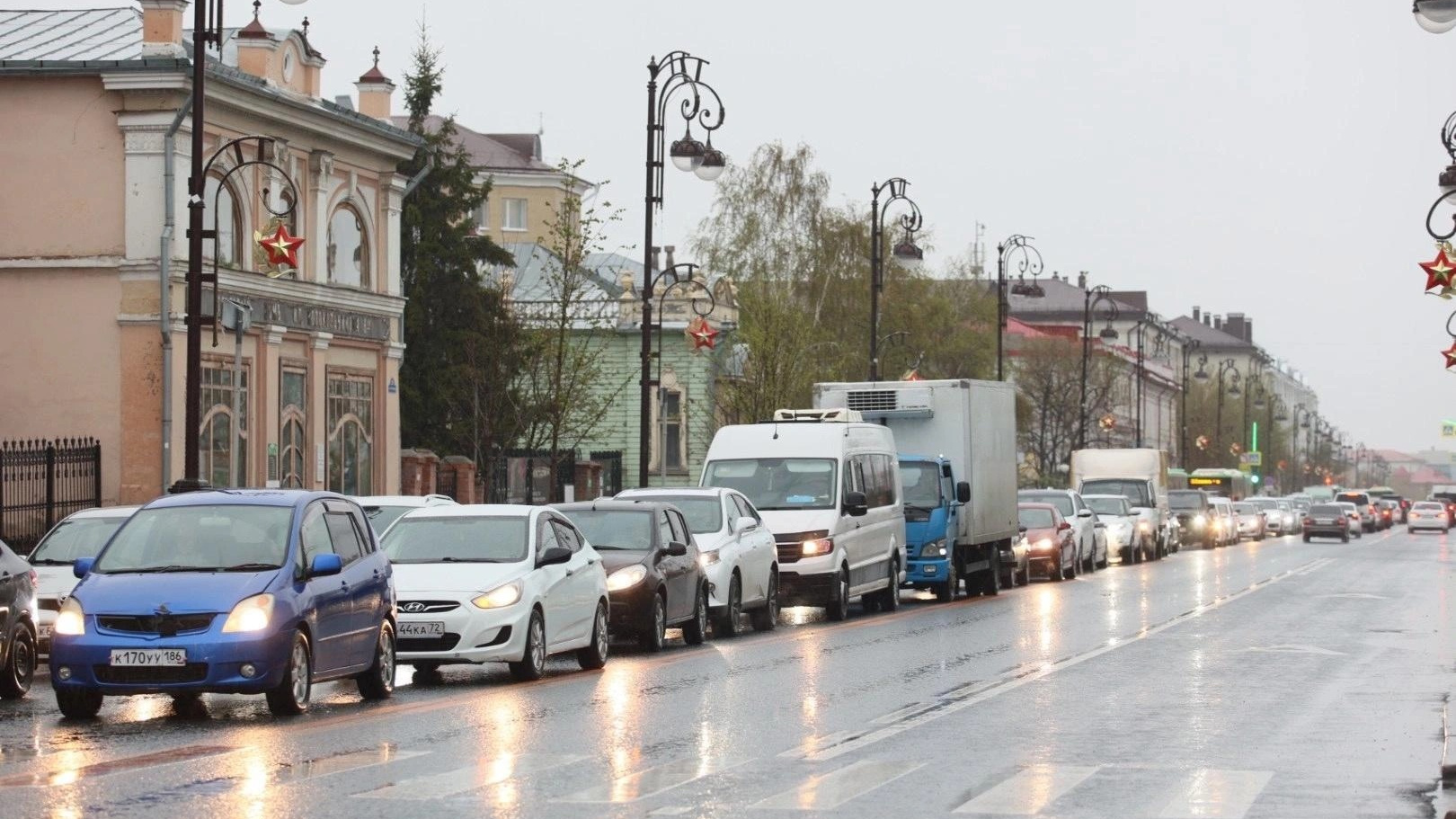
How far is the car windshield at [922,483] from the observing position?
33.5 metres

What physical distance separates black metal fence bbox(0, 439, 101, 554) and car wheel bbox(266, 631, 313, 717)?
15943mm

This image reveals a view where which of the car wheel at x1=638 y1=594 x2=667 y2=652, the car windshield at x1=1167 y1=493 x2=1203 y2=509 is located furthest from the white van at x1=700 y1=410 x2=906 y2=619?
the car windshield at x1=1167 y1=493 x2=1203 y2=509

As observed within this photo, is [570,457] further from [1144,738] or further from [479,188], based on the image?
[1144,738]

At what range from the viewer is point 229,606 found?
50.1ft

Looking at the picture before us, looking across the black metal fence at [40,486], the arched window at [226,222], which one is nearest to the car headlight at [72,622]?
the black metal fence at [40,486]

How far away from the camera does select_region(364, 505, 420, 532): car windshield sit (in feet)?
82.6

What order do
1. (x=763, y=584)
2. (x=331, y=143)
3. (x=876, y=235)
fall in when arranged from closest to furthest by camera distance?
(x=763, y=584) < (x=331, y=143) < (x=876, y=235)

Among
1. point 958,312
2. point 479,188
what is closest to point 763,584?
point 479,188

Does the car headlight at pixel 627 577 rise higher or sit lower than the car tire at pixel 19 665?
higher

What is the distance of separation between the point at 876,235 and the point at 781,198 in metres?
35.4

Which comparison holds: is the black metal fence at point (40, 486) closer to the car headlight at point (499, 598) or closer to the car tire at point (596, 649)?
the car tire at point (596, 649)

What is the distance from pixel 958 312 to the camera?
9588 cm

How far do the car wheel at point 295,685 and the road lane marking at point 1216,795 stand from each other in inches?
246

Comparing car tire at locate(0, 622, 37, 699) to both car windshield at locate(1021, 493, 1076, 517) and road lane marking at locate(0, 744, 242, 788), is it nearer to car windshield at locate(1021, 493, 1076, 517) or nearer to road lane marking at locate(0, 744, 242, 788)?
road lane marking at locate(0, 744, 242, 788)
